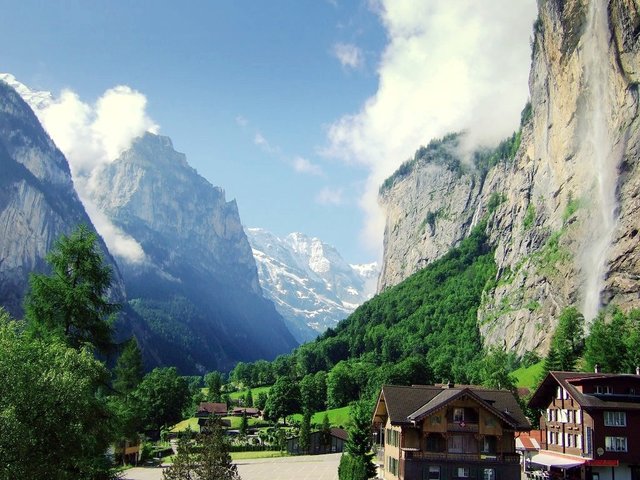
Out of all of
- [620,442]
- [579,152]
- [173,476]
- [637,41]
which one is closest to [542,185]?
[579,152]

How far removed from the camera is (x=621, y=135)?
143625 millimetres

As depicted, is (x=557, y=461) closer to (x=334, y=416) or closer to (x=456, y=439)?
(x=456, y=439)

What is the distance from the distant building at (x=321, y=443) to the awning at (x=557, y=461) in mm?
50505

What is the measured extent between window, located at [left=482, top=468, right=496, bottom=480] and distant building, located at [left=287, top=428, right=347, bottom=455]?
59.7 metres

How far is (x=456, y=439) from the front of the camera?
5956 centimetres

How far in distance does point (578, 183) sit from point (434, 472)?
406 ft

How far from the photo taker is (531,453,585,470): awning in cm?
6417

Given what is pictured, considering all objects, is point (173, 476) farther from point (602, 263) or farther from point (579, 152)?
point (579, 152)

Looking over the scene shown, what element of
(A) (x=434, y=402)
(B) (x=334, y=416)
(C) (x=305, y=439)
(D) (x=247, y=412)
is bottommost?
(C) (x=305, y=439)

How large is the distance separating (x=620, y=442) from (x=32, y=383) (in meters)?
57.6

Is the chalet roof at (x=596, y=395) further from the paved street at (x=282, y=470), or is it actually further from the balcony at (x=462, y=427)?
the paved street at (x=282, y=470)

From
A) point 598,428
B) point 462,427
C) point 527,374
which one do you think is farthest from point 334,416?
point 462,427

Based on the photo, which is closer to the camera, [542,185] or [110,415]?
[110,415]

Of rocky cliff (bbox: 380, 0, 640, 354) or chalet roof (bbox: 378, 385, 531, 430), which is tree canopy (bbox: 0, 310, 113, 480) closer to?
chalet roof (bbox: 378, 385, 531, 430)
